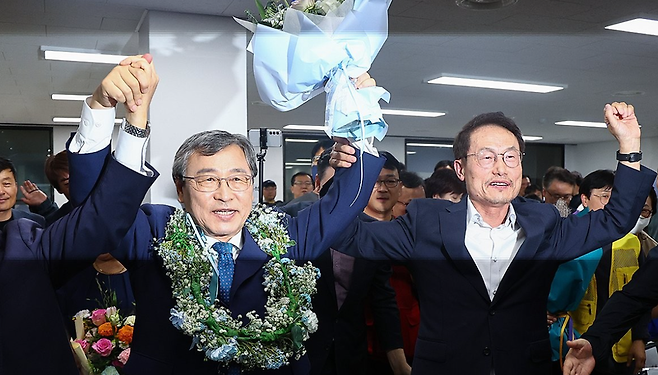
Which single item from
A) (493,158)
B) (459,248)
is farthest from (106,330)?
(493,158)

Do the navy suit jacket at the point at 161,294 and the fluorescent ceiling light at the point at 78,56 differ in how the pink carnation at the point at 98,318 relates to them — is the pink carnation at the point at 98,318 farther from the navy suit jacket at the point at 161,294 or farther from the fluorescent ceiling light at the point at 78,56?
the fluorescent ceiling light at the point at 78,56

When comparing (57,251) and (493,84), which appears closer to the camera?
(57,251)

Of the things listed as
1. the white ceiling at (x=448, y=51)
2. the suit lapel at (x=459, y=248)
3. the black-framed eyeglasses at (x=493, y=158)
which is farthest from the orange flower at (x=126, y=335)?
the white ceiling at (x=448, y=51)

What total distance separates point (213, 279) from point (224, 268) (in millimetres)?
31

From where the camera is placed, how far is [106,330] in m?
1.61

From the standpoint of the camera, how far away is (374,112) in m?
1.23

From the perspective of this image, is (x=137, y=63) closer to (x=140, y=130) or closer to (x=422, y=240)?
(x=140, y=130)

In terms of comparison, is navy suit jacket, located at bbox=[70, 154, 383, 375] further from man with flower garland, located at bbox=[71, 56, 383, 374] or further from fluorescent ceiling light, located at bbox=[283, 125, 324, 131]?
fluorescent ceiling light, located at bbox=[283, 125, 324, 131]

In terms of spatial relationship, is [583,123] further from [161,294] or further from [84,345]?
[161,294]

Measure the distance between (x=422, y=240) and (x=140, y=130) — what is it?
0.73m

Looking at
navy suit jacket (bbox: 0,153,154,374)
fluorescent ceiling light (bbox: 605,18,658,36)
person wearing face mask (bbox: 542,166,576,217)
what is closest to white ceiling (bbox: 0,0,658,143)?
fluorescent ceiling light (bbox: 605,18,658,36)

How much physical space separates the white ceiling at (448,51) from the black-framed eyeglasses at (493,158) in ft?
7.16

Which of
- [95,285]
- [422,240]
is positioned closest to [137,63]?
[422,240]

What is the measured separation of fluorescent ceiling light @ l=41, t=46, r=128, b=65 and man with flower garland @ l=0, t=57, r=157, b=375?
3.67m
